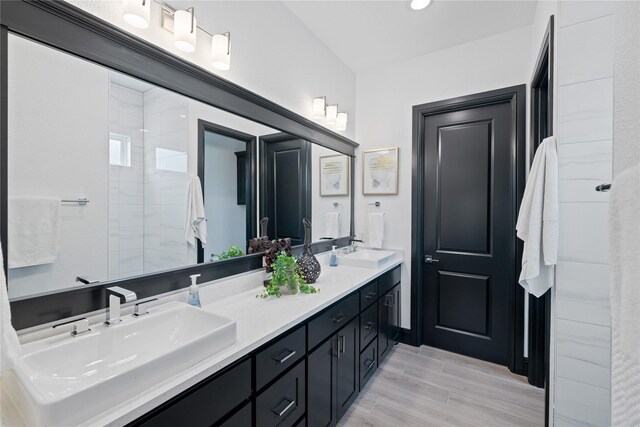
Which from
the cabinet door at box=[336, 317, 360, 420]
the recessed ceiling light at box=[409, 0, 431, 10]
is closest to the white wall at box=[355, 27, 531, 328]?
the recessed ceiling light at box=[409, 0, 431, 10]

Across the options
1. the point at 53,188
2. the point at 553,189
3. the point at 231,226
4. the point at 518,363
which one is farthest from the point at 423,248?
the point at 53,188

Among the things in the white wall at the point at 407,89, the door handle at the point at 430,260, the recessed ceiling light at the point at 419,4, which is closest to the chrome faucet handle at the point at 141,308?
the white wall at the point at 407,89

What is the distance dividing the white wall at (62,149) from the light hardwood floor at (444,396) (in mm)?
1743

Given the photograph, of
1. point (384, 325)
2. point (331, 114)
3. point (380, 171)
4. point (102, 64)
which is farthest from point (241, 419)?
point (380, 171)

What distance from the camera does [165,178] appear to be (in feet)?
4.63

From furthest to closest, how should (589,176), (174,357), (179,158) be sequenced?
(179,158)
(589,176)
(174,357)

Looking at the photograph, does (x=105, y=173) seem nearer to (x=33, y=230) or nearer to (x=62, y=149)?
(x=62, y=149)

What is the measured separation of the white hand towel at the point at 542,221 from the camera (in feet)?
4.75

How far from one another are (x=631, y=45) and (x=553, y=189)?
131cm

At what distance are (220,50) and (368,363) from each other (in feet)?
7.44

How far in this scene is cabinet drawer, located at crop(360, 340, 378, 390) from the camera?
2.03 meters

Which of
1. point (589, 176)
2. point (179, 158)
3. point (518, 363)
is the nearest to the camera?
point (589, 176)

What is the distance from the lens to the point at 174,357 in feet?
2.86

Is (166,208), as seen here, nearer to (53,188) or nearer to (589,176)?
(53,188)
